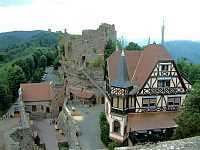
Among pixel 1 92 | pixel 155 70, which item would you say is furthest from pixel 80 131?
pixel 1 92

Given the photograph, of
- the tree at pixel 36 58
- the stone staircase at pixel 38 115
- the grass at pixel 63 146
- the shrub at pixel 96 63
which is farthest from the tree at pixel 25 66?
the grass at pixel 63 146

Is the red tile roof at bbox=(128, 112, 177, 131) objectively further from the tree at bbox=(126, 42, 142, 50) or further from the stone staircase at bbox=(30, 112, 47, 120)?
the tree at bbox=(126, 42, 142, 50)

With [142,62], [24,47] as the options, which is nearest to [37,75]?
[142,62]

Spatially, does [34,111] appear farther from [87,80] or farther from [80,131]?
[80,131]

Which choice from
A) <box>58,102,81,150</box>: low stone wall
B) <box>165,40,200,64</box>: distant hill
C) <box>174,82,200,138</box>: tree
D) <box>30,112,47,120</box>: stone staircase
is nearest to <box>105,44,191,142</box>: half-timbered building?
<box>58,102,81,150</box>: low stone wall

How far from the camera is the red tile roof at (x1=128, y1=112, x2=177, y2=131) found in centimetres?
2853

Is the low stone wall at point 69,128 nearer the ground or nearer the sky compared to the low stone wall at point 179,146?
nearer the ground

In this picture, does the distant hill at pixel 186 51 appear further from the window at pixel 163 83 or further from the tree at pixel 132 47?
the window at pixel 163 83

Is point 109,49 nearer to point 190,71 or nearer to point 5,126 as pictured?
point 190,71

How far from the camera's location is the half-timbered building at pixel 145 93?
29.0 m

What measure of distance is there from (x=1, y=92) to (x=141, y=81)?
2979 cm

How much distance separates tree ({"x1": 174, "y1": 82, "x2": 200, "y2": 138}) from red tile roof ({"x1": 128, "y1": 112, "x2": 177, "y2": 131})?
459 cm

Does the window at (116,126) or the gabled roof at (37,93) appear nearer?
the window at (116,126)

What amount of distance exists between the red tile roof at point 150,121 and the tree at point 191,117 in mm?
4588
